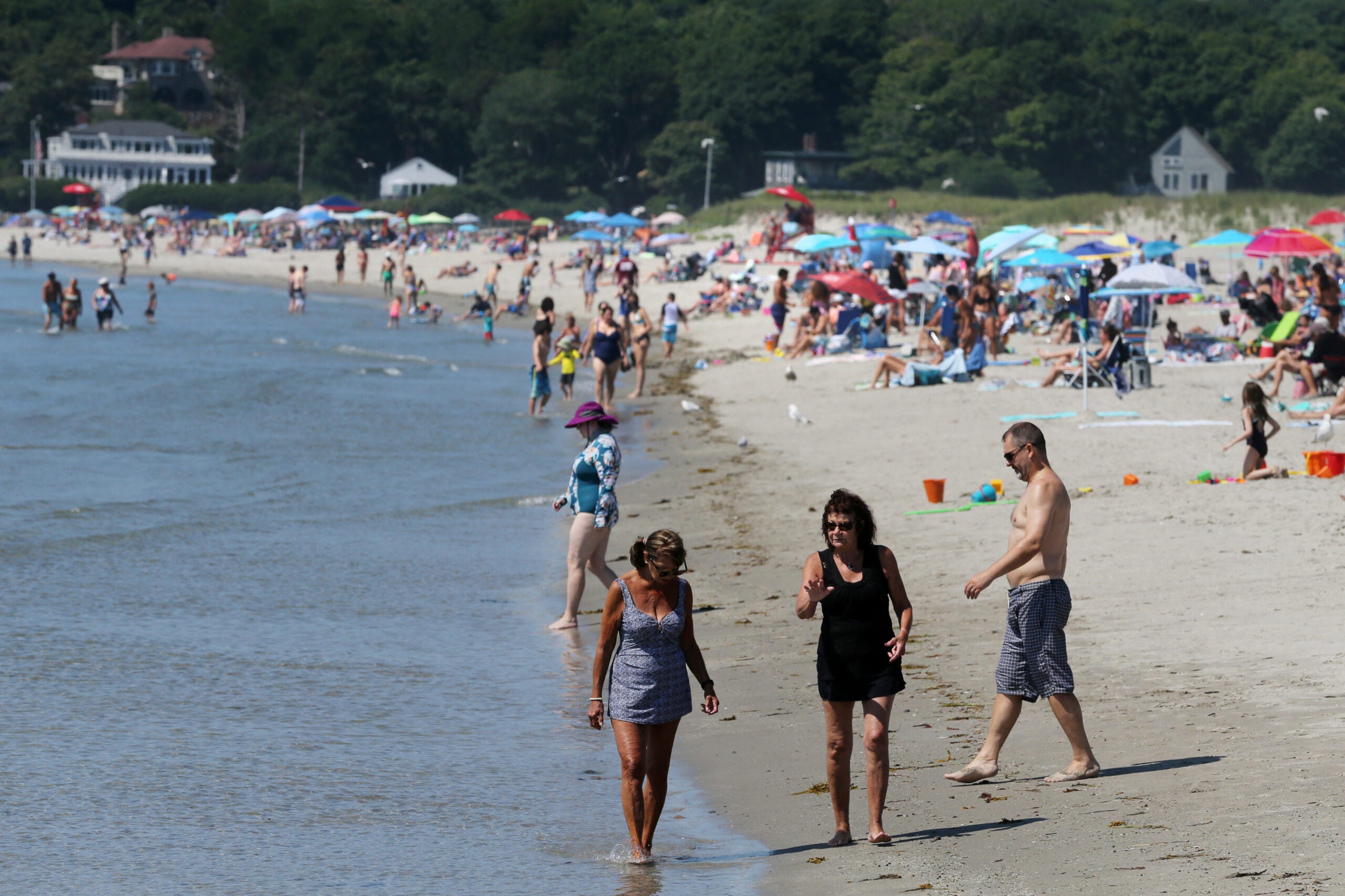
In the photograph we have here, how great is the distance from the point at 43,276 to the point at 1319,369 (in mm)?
59811

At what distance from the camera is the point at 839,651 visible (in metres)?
6.08

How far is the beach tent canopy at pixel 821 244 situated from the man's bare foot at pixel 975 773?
2801cm

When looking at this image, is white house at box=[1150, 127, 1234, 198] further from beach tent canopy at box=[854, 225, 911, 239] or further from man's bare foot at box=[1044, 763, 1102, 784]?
man's bare foot at box=[1044, 763, 1102, 784]

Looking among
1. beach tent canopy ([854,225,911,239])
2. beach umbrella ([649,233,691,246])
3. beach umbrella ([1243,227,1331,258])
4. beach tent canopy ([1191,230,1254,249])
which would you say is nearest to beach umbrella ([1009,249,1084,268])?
beach umbrella ([1243,227,1331,258])

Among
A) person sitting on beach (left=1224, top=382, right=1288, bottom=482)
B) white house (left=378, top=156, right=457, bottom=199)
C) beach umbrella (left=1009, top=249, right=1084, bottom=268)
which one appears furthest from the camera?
white house (left=378, top=156, right=457, bottom=199)

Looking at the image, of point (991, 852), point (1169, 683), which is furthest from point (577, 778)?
point (1169, 683)

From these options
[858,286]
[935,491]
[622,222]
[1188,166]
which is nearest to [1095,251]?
[858,286]

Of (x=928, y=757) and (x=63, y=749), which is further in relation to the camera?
(x=63, y=749)

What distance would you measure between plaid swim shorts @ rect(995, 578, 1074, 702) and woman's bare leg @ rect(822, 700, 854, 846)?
851 millimetres

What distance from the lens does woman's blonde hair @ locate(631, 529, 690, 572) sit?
6.00 m

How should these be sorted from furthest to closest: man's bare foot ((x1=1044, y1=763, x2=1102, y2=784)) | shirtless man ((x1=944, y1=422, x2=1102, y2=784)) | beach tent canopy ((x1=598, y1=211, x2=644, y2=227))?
beach tent canopy ((x1=598, y1=211, x2=644, y2=227)), man's bare foot ((x1=1044, y1=763, x2=1102, y2=784)), shirtless man ((x1=944, y1=422, x2=1102, y2=784))

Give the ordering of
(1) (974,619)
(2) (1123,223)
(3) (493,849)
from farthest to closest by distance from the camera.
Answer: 1. (2) (1123,223)
2. (1) (974,619)
3. (3) (493,849)

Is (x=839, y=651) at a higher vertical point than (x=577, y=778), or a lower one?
higher

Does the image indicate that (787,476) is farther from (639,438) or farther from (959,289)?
(959,289)
